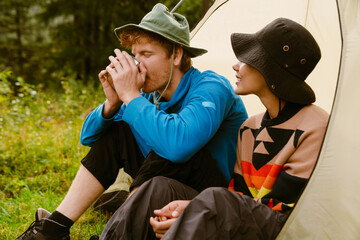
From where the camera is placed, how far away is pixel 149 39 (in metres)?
1.96

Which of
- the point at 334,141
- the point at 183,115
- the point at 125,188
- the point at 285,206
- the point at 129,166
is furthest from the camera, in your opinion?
the point at 125,188

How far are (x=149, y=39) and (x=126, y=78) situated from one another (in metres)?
0.26

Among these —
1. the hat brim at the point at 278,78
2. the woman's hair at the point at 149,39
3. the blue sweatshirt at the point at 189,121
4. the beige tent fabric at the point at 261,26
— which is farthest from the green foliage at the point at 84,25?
the hat brim at the point at 278,78

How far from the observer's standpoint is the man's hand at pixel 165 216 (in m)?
1.43

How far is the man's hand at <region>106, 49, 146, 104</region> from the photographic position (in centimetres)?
180

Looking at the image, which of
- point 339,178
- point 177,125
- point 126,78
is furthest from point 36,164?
point 339,178

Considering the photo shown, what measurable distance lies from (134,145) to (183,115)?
1.24ft

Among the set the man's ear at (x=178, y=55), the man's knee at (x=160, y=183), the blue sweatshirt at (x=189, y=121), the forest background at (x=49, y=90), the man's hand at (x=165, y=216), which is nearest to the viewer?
the man's hand at (x=165, y=216)

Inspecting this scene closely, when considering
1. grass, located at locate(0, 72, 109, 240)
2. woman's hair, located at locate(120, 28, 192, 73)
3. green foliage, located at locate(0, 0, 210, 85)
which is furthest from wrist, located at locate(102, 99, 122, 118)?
green foliage, located at locate(0, 0, 210, 85)

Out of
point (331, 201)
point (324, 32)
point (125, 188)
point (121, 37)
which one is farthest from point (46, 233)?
point (324, 32)

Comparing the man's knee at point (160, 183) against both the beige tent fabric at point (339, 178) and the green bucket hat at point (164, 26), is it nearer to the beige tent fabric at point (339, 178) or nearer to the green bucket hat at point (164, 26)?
the beige tent fabric at point (339, 178)

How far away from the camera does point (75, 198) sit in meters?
1.95

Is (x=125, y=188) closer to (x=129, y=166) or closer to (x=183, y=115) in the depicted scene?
(x=129, y=166)

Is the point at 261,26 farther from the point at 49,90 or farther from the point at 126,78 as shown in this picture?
the point at 49,90
